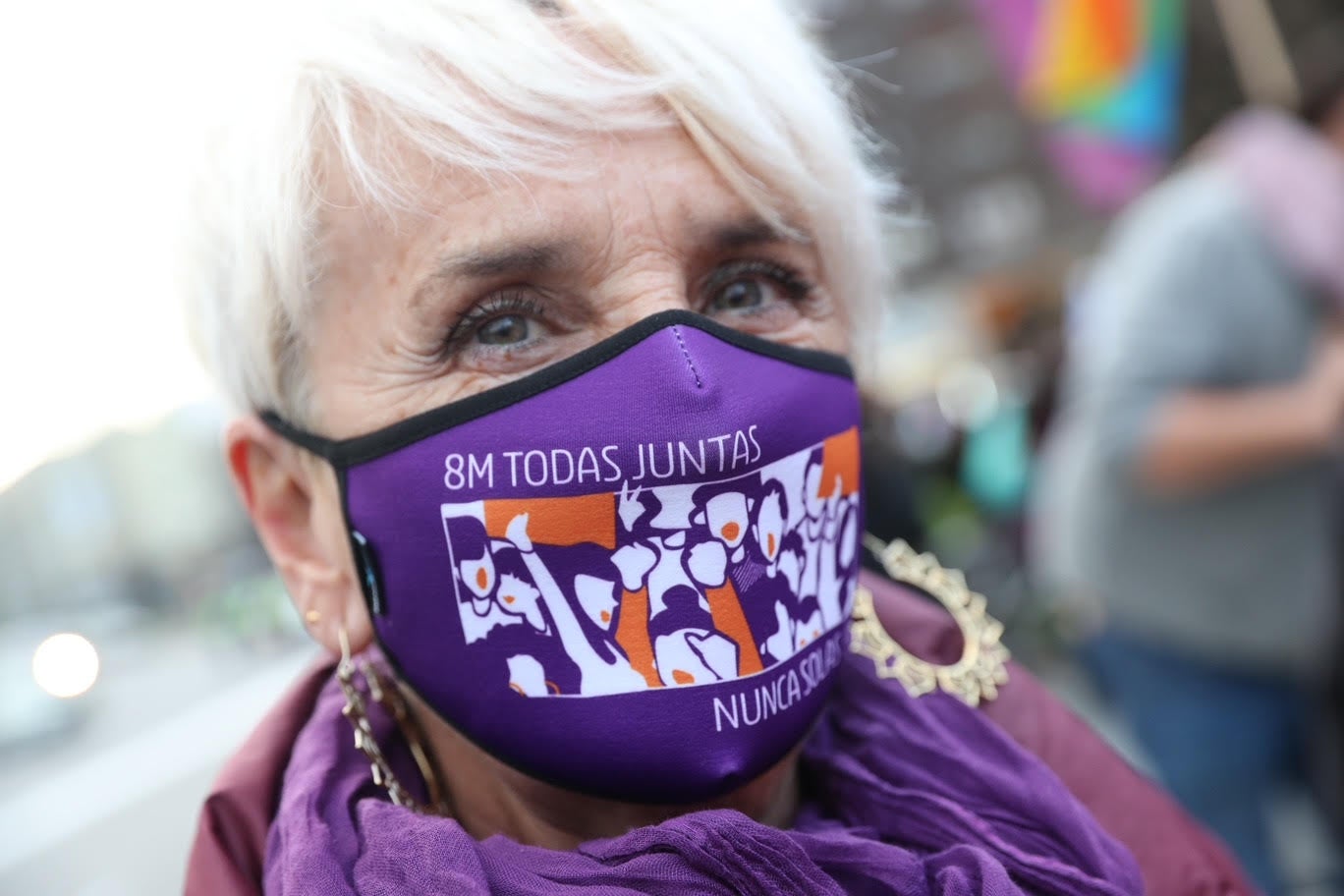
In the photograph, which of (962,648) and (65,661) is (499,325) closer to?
(962,648)

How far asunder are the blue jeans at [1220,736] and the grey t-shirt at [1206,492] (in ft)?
0.24

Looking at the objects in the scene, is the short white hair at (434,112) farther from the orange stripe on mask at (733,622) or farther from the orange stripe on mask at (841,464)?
the orange stripe on mask at (733,622)

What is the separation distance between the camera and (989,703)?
137cm

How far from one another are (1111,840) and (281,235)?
1.12 metres

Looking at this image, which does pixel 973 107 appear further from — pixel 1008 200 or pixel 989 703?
pixel 989 703

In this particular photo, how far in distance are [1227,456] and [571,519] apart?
1946mm

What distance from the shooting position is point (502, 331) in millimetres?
1134

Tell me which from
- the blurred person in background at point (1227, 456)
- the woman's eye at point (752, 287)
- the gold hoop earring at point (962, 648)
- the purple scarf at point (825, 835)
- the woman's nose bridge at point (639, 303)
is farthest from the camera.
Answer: the blurred person in background at point (1227, 456)

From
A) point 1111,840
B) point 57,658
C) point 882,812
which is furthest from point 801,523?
point 57,658

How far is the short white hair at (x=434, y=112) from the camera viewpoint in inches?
42.3

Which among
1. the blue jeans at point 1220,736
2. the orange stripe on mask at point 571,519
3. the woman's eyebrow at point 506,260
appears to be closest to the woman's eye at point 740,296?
the woman's eyebrow at point 506,260

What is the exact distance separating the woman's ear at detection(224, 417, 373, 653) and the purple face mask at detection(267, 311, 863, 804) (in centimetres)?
10

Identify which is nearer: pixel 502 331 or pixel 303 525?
pixel 502 331

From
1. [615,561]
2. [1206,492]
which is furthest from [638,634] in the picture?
[1206,492]
